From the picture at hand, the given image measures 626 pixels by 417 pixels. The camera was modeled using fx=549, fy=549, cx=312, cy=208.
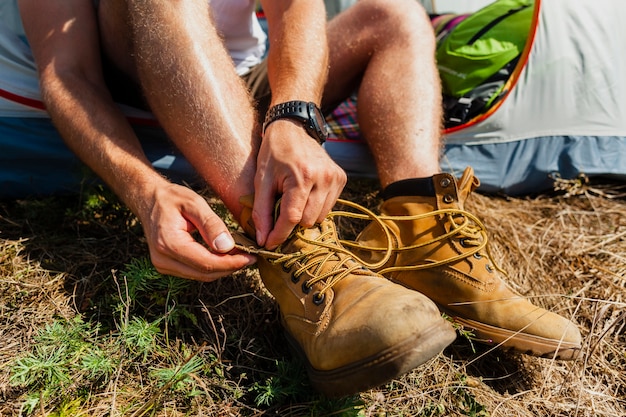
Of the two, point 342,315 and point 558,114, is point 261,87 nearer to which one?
point 342,315

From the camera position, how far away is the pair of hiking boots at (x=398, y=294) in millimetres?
1073

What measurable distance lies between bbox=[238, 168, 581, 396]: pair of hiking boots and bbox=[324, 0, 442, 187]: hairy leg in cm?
15

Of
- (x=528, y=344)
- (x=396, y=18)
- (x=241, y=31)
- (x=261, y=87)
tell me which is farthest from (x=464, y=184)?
(x=241, y=31)

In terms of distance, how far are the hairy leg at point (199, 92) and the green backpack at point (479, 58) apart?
953 mm

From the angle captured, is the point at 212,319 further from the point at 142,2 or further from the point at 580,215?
the point at 580,215

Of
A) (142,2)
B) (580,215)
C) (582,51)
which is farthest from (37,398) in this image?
(582,51)

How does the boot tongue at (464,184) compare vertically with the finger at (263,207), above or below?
below

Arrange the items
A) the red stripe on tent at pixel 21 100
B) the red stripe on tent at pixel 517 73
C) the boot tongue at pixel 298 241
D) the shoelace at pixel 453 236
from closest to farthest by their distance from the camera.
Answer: the boot tongue at pixel 298 241, the shoelace at pixel 453 236, the red stripe on tent at pixel 21 100, the red stripe on tent at pixel 517 73

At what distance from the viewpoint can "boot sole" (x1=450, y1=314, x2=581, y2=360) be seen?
1.32 metres

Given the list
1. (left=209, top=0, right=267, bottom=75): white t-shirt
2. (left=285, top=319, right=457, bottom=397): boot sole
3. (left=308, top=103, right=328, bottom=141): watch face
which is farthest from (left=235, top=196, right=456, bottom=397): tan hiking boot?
(left=209, top=0, right=267, bottom=75): white t-shirt

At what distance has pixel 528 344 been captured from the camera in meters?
1.33

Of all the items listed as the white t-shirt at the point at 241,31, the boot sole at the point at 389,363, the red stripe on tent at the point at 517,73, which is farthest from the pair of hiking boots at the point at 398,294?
the white t-shirt at the point at 241,31

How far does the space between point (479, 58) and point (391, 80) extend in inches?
18.7

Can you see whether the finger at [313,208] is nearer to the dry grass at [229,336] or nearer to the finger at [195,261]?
the finger at [195,261]
